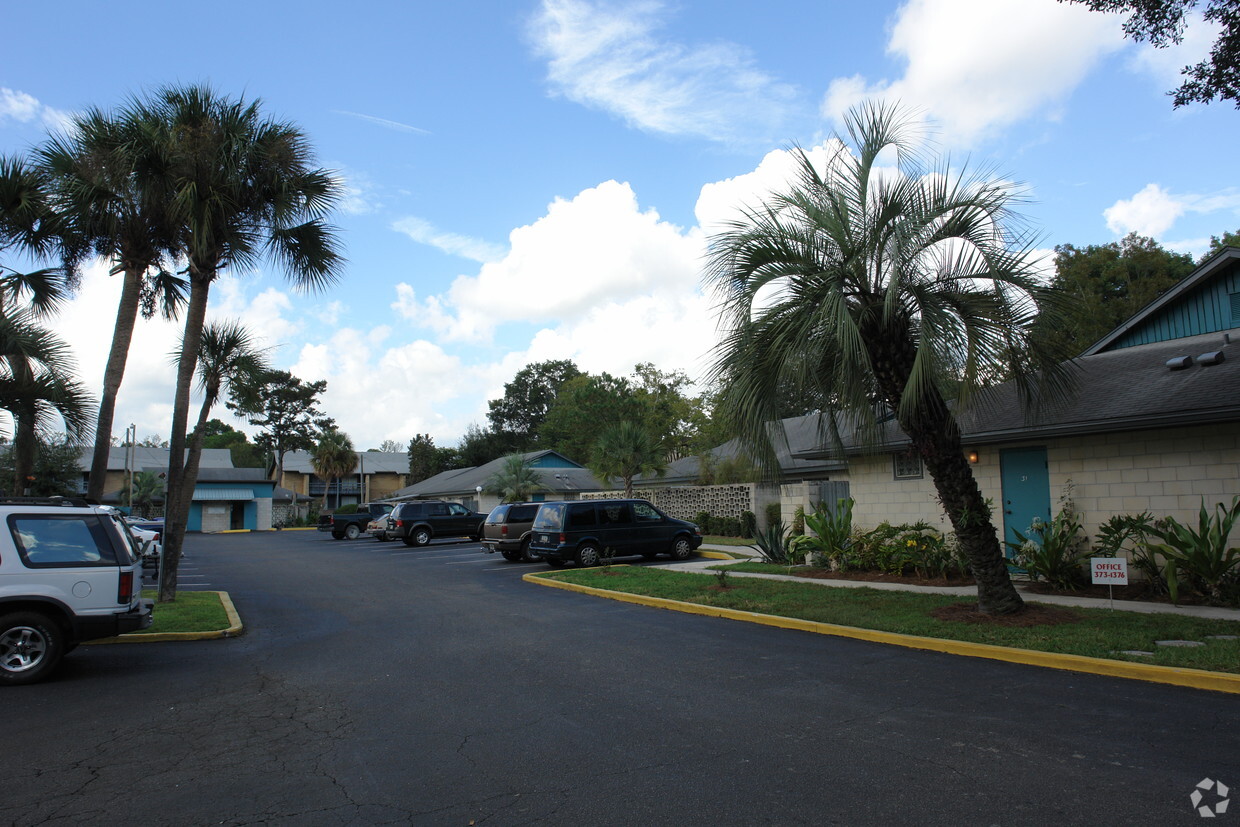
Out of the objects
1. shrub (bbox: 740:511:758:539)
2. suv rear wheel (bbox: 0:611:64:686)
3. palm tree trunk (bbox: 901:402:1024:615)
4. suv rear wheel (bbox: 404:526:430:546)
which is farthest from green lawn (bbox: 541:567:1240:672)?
suv rear wheel (bbox: 404:526:430:546)

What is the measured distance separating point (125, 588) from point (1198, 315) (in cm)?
1938

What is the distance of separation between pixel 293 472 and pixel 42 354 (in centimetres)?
6604

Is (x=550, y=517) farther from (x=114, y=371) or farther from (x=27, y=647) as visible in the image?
(x=27, y=647)

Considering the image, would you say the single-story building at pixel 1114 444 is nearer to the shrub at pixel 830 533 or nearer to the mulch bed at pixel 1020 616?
the shrub at pixel 830 533

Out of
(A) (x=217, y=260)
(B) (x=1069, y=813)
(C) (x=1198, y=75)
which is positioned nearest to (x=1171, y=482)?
(C) (x=1198, y=75)

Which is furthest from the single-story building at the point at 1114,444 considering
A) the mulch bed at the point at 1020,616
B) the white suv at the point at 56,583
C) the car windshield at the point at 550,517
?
the white suv at the point at 56,583

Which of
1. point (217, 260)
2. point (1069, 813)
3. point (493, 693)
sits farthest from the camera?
point (217, 260)

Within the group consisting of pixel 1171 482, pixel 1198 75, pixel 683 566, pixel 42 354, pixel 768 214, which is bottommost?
pixel 683 566

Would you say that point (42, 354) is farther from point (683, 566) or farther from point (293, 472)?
point (293, 472)

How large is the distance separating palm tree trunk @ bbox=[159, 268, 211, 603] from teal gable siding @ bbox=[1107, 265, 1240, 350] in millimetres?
18999

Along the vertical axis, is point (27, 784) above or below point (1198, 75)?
below

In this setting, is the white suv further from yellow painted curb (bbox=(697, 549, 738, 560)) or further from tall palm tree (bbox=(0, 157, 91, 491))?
yellow painted curb (bbox=(697, 549, 738, 560))

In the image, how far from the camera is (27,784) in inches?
199

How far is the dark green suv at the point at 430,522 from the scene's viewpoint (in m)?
31.5
